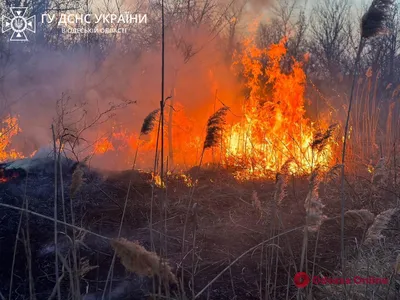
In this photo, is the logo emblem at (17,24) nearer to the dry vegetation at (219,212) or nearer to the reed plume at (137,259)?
the dry vegetation at (219,212)

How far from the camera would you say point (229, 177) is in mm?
7215

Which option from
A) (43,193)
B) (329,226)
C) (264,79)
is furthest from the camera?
(264,79)

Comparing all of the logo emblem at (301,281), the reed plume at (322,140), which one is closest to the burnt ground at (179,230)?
the logo emblem at (301,281)

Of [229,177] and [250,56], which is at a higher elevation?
[250,56]

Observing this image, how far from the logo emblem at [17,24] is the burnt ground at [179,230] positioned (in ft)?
20.0

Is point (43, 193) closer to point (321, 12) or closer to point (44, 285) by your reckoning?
point (44, 285)

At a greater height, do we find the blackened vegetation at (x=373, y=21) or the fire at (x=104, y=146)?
the blackened vegetation at (x=373, y=21)

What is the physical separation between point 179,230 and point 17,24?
30.3 feet

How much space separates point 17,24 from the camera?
11328 millimetres

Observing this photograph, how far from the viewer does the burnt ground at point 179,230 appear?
3.53 metres

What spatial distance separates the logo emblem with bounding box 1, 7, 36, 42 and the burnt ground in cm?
609

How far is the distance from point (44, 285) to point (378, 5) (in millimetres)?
3438

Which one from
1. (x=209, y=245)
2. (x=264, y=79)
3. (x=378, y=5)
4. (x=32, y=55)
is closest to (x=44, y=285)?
(x=209, y=245)

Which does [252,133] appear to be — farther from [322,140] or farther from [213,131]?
[213,131]
